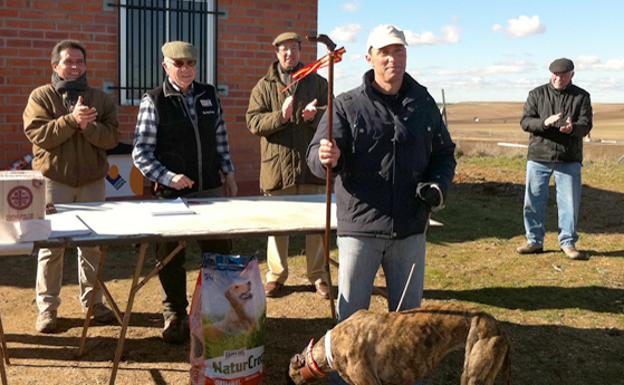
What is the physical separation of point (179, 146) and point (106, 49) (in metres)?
3.43

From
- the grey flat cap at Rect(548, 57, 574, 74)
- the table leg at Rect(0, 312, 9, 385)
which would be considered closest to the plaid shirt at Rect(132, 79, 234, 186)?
the table leg at Rect(0, 312, 9, 385)

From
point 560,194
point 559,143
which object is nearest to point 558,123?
point 559,143

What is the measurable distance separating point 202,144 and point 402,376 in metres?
2.30

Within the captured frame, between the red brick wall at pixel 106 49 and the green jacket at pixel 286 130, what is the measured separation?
2506 millimetres

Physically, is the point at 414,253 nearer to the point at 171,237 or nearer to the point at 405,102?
the point at 405,102

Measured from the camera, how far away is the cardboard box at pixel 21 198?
338 centimetres

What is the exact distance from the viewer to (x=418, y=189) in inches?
135

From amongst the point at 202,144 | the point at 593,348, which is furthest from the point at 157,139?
the point at 593,348

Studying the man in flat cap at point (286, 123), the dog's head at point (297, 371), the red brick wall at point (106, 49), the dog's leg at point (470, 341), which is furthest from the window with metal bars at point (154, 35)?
the dog's leg at point (470, 341)

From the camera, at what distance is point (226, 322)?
12.1 feet

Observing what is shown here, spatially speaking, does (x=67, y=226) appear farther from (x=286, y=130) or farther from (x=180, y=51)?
(x=286, y=130)

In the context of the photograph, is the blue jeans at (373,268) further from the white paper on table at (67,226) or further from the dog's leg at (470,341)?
the white paper on table at (67,226)

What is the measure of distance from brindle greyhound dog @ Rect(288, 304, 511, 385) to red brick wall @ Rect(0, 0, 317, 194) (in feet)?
16.9

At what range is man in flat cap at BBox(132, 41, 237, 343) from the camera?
4.52 meters
